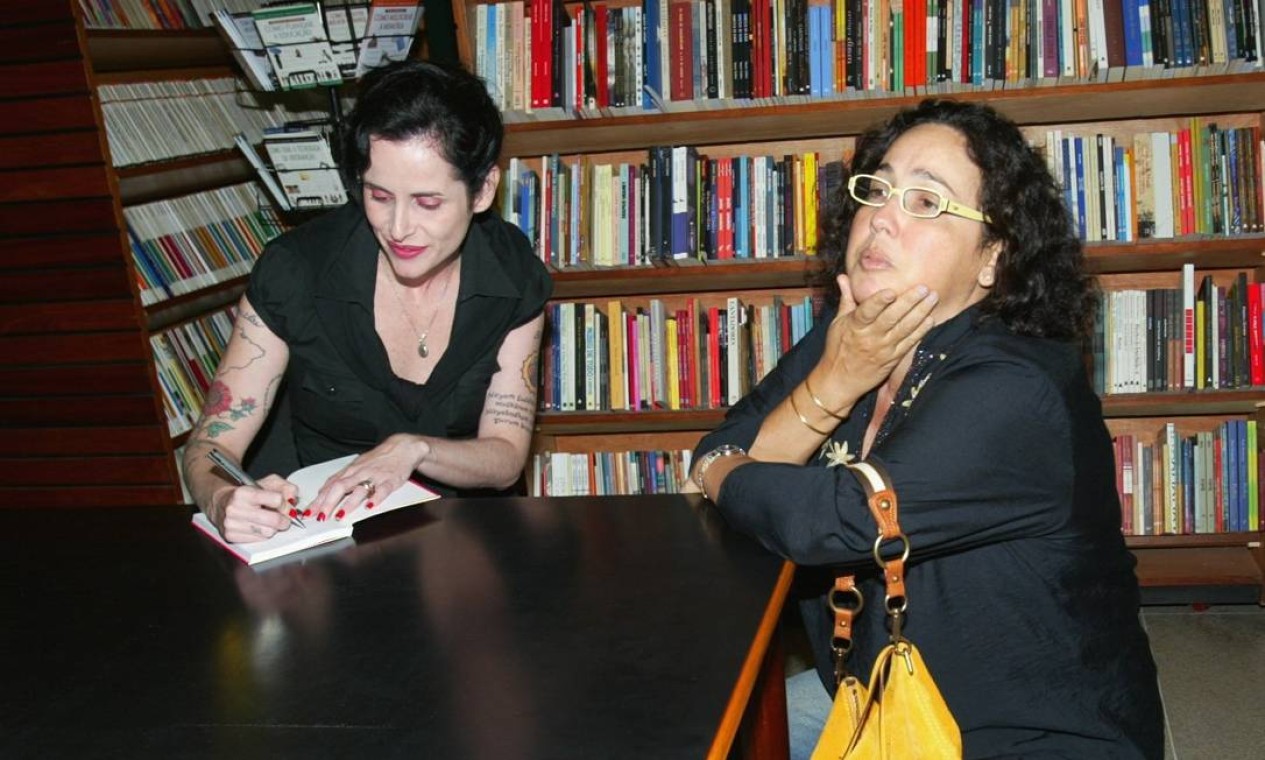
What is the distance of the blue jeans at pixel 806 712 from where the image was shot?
1.78 metres

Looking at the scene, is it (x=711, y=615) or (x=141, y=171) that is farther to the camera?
(x=141, y=171)

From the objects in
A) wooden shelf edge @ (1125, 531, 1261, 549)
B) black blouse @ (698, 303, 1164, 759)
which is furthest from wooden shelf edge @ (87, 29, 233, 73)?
wooden shelf edge @ (1125, 531, 1261, 549)

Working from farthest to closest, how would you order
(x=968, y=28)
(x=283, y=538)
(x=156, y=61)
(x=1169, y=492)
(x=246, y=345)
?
(x=156, y=61)
(x=1169, y=492)
(x=968, y=28)
(x=246, y=345)
(x=283, y=538)

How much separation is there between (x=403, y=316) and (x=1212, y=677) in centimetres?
198

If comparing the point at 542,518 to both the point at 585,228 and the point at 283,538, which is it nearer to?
the point at 283,538

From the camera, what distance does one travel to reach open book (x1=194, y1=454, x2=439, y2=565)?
→ 63.1 inches

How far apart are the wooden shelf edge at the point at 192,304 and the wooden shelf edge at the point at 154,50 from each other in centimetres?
62

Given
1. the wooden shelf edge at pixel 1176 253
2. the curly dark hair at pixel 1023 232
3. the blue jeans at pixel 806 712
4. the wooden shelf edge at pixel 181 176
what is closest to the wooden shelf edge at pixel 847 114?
the wooden shelf edge at pixel 1176 253

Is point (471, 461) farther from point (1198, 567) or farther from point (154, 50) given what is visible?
point (1198, 567)

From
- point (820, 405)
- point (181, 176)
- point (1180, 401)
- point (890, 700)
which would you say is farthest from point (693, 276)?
point (890, 700)

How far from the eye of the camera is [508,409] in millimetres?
2166

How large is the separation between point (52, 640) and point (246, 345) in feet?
2.45

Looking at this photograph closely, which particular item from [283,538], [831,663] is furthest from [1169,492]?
[283,538]

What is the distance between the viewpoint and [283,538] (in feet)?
5.31
